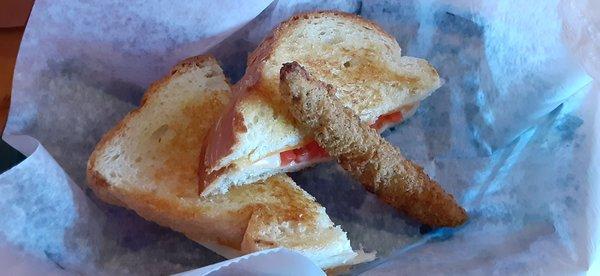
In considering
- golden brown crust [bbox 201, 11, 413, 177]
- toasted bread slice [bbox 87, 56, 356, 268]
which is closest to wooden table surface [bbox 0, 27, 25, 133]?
toasted bread slice [bbox 87, 56, 356, 268]

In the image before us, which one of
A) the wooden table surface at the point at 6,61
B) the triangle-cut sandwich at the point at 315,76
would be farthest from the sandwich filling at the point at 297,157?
the wooden table surface at the point at 6,61

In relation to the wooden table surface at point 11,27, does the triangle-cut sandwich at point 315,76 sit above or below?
below

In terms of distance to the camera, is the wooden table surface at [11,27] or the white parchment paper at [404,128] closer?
the white parchment paper at [404,128]

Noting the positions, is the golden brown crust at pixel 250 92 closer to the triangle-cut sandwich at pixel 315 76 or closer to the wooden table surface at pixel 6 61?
the triangle-cut sandwich at pixel 315 76

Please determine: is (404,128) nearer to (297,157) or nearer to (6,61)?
(297,157)

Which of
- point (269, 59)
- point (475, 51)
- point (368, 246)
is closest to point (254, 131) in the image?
point (269, 59)

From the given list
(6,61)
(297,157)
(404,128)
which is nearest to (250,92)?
(297,157)
